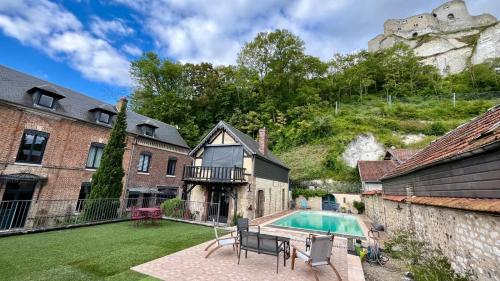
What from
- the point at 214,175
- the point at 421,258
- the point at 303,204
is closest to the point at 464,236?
the point at 421,258

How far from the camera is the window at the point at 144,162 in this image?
62.4ft

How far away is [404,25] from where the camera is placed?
6016 cm

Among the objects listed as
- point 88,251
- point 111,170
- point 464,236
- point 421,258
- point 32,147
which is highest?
point 32,147

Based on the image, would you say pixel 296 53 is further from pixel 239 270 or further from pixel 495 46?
pixel 495 46

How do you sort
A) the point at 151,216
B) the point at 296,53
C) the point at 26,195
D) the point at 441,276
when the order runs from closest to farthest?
the point at 441,276, the point at 151,216, the point at 26,195, the point at 296,53

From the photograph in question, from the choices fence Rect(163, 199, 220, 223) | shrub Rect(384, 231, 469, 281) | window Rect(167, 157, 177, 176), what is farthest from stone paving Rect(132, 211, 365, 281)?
window Rect(167, 157, 177, 176)

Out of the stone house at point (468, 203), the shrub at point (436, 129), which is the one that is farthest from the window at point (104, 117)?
the shrub at point (436, 129)

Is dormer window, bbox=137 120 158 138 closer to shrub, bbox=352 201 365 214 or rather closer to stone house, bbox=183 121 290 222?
stone house, bbox=183 121 290 222

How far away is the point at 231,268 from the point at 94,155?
15743mm

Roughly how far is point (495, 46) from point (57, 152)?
219 ft

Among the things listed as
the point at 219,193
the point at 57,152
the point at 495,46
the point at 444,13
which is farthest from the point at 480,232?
the point at 444,13

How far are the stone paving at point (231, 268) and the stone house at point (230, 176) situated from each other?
7.04m

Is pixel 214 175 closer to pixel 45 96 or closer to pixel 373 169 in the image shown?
pixel 45 96

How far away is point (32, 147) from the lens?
13227mm
